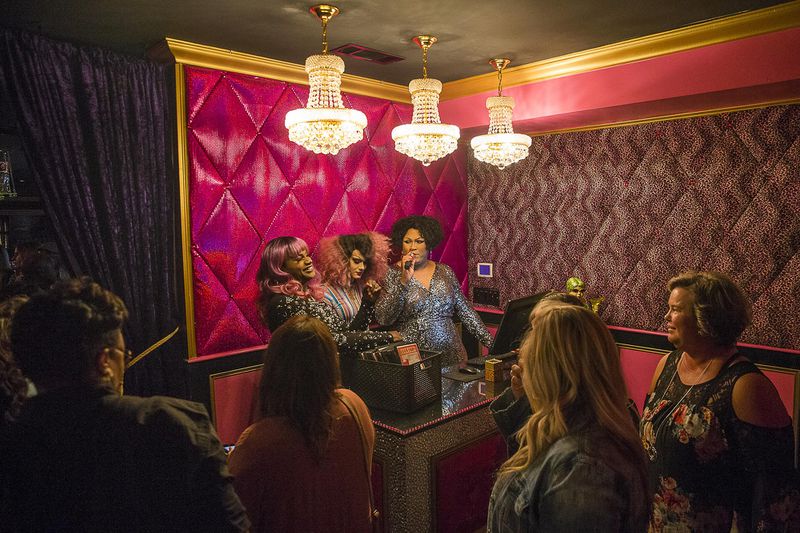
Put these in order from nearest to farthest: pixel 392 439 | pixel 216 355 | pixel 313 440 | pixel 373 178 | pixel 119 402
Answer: pixel 119 402
pixel 313 440
pixel 392 439
pixel 216 355
pixel 373 178

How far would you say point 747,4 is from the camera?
2.80m

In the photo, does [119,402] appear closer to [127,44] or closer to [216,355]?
[216,355]

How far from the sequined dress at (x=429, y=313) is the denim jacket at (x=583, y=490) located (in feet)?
8.69

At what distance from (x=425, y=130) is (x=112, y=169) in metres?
1.95

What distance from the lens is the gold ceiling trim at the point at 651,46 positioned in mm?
2932

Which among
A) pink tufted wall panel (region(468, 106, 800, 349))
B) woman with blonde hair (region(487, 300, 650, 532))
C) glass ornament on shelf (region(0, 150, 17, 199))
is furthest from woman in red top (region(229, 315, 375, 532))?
pink tufted wall panel (region(468, 106, 800, 349))

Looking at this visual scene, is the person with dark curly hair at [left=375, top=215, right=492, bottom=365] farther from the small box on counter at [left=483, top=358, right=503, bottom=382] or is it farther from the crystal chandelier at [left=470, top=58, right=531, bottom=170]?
the crystal chandelier at [left=470, top=58, right=531, bottom=170]

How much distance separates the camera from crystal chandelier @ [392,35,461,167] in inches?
119

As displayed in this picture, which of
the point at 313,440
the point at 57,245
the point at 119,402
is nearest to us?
the point at 119,402

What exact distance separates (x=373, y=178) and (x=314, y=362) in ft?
10.5

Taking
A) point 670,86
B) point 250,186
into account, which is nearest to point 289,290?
point 250,186

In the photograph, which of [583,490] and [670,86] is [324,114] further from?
[670,86]

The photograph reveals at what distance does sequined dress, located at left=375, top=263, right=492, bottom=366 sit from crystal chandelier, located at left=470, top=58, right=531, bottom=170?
42.0 inches

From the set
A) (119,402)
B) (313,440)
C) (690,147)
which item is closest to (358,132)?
(313,440)
